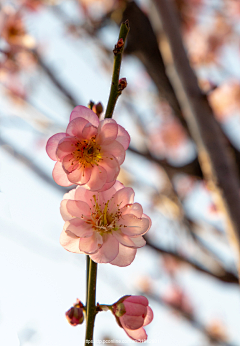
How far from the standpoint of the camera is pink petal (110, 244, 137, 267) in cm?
48

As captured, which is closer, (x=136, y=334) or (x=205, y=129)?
(x=136, y=334)

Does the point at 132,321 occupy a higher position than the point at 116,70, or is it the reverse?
the point at 116,70

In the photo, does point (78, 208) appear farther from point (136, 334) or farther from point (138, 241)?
point (136, 334)

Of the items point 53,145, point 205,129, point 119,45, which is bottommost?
point 53,145

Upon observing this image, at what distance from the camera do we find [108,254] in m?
0.46

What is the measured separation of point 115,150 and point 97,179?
7 centimetres

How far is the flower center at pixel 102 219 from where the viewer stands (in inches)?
20.5

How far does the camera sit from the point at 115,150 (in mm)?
521

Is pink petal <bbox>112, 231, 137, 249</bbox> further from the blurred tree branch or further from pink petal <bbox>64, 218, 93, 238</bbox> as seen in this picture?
the blurred tree branch

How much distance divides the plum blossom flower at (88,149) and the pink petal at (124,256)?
112 millimetres

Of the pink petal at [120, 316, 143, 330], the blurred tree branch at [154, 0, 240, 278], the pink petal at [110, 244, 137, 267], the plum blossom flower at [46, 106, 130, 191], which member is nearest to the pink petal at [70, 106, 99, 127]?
the plum blossom flower at [46, 106, 130, 191]

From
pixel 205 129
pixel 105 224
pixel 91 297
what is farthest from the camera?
pixel 205 129

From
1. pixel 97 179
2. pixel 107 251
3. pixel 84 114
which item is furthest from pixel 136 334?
pixel 84 114

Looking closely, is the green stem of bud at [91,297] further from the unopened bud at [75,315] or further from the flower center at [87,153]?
the flower center at [87,153]
